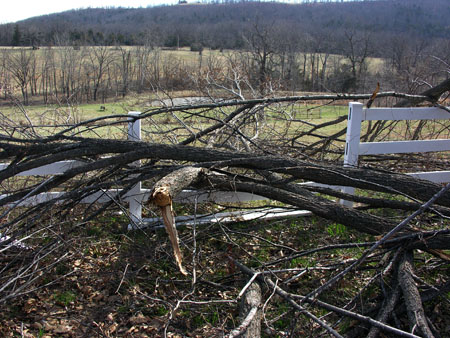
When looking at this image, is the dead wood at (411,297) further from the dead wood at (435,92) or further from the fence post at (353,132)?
the dead wood at (435,92)

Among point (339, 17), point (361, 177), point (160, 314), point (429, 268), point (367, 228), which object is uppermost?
point (339, 17)

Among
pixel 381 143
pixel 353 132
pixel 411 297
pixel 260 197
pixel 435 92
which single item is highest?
pixel 435 92

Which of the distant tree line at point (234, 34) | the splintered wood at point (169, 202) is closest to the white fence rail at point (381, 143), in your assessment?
the splintered wood at point (169, 202)

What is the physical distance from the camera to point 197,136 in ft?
18.5

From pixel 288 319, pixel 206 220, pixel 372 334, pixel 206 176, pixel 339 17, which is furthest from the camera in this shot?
pixel 339 17

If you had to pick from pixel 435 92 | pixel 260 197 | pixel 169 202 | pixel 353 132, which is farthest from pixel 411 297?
pixel 435 92

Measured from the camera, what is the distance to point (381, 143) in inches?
228

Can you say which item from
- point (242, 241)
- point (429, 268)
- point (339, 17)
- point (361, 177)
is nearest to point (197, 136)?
point (242, 241)

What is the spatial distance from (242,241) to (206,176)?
1.24 meters

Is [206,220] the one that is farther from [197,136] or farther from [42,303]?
[42,303]

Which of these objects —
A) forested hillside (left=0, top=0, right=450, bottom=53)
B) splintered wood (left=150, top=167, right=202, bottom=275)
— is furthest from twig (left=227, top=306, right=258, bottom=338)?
forested hillside (left=0, top=0, right=450, bottom=53)

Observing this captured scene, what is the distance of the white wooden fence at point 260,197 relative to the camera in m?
5.01

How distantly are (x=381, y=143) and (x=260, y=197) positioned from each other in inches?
75.4

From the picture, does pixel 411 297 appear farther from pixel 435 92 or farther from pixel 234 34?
pixel 234 34
